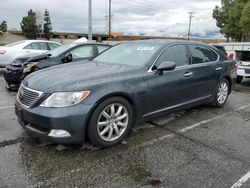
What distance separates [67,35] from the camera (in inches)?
3275

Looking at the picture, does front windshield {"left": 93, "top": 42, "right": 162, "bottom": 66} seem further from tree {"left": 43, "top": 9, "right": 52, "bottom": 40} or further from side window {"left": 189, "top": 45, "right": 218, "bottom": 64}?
tree {"left": 43, "top": 9, "right": 52, "bottom": 40}

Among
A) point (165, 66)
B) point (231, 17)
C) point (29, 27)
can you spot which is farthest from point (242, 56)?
point (29, 27)

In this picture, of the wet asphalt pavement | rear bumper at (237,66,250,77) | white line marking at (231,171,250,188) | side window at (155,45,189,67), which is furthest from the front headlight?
rear bumper at (237,66,250,77)

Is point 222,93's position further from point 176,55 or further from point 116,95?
point 116,95

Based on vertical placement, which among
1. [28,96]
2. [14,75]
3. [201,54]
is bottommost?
[14,75]

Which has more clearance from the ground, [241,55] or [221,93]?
[241,55]

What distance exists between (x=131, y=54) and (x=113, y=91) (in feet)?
4.19

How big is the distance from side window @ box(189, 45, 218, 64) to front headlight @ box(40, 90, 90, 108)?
8.75 ft

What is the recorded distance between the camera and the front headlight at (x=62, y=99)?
329 centimetres

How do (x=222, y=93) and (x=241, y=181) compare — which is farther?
(x=222, y=93)

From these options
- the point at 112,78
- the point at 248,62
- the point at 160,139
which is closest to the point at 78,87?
the point at 112,78

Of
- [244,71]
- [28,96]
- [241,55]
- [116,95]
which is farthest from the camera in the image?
[241,55]

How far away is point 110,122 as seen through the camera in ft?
12.1

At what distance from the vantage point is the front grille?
3.44m
